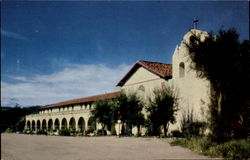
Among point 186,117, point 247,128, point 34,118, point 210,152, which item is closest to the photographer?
point 210,152

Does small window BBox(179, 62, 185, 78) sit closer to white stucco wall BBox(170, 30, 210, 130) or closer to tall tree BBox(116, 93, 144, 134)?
white stucco wall BBox(170, 30, 210, 130)

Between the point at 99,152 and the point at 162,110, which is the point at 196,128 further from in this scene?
the point at 99,152

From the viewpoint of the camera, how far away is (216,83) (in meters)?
19.3

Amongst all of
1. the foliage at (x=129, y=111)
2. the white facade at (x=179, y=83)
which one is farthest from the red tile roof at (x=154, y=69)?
the foliage at (x=129, y=111)

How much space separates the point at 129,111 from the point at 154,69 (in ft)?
20.2

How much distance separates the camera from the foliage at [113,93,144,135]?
27969 millimetres

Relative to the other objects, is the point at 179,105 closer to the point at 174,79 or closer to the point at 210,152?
the point at 174,79

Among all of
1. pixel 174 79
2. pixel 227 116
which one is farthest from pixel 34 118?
pixel 227 116

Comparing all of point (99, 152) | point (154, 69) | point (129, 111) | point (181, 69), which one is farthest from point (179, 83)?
point (99, 152)

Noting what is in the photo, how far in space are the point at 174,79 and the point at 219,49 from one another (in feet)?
32.8

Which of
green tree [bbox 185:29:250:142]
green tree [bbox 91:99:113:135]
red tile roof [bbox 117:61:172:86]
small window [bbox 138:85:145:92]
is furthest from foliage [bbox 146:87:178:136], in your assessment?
green tree [bbox 91:99:113:135]

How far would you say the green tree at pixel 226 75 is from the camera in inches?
675

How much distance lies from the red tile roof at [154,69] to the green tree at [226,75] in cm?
934

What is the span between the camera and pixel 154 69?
98.4 ft
